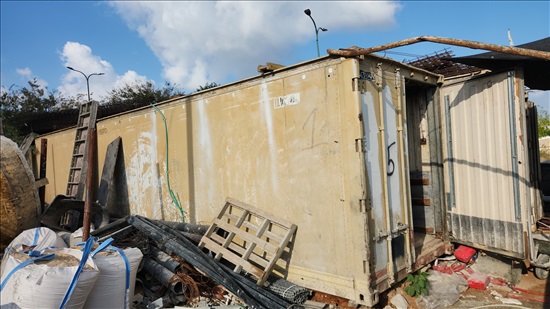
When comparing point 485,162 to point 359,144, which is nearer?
point 359,144

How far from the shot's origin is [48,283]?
2.79 metres

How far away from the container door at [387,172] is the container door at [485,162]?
3.73 ft

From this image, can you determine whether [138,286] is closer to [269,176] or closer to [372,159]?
[269,176]

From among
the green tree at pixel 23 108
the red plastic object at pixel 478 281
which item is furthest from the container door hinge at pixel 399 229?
the green tree at pixel 23 108

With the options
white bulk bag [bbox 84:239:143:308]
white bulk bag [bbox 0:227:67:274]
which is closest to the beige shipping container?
white bulk bag [bbox 84:239:143:308]

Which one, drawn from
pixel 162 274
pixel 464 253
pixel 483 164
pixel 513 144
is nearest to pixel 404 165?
pixel 483 164

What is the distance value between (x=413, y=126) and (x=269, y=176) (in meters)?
2.47

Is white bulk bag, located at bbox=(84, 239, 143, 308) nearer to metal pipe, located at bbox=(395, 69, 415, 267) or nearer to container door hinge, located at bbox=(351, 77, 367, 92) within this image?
container door hinge, located at bbox=(351, 77, 367, 92)

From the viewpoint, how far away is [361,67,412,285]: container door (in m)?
3.72

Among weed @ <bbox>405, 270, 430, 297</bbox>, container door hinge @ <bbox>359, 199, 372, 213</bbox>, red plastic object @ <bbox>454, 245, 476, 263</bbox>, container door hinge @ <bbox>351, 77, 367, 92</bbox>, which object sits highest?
container door hinge @ <bbox>351, 77, 367, 92</bbox>

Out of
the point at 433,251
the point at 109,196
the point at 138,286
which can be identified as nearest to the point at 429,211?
the point at 433,251

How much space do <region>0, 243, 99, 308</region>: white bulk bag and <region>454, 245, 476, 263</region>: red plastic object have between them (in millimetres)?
4501

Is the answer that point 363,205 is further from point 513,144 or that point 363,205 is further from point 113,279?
point 113,279

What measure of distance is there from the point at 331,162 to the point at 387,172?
0.69 m
